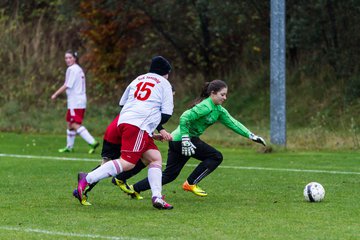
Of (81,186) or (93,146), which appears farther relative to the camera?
(93,146)

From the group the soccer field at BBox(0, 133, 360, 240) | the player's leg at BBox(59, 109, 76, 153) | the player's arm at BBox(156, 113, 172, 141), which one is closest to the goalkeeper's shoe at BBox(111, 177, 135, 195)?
the soccer field at BBox(0, 133, 360, 240)

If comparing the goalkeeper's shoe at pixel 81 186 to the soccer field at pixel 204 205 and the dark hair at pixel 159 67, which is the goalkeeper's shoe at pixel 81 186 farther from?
the dark hair at pixel 159 67

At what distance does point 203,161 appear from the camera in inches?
472

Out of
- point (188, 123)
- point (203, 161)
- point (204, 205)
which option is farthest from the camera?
point (203, 161)

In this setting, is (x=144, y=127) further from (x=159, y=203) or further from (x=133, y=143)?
(x=159, y=203)

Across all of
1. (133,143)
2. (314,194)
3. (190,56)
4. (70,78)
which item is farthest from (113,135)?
(190,56)

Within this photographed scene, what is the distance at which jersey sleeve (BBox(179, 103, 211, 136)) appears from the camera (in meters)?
11.4

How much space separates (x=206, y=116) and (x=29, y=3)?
2294 centimetres

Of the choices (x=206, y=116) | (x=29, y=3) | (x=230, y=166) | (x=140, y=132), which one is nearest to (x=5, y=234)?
(x=140, y=132)

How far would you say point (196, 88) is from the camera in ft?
89.8

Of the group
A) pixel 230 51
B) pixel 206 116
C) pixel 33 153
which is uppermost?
pixel 230 51

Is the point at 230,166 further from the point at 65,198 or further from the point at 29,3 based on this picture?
the point at 29,3

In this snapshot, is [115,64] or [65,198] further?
[115,64]

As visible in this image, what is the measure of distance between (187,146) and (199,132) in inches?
31.2
